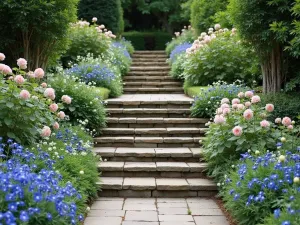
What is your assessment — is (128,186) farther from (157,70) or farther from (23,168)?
(157,70)

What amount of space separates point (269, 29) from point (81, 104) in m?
3.20

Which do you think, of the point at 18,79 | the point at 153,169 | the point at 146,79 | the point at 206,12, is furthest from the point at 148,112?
the point at 206,12

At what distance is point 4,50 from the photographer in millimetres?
6965

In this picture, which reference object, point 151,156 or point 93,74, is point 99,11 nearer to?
point 93,74

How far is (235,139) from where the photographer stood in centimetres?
513

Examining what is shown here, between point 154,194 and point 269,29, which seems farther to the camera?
point 269,29

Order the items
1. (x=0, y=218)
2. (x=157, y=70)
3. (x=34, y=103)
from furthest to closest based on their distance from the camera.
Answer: (x=157, y=70) → (x=34, y=103) → (x=0, y=218)

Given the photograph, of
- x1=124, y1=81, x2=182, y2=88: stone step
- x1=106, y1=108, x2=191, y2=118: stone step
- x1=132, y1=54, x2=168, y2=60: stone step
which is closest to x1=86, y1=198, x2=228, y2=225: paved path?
x1=106, y1=108, x2=191, y2=118: stone step

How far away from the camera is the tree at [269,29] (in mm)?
6012

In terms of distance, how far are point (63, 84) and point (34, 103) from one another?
2.11 m

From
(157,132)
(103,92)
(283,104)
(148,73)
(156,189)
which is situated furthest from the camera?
(148,73)

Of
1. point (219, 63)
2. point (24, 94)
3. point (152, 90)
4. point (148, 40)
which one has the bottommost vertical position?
point (152, 90)

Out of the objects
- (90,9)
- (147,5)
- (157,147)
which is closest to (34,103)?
(157,147)

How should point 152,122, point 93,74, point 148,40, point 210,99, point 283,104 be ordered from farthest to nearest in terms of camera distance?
point 148,40 → point 93,74 → point 152,122 → point 210,99 → point 283,104
